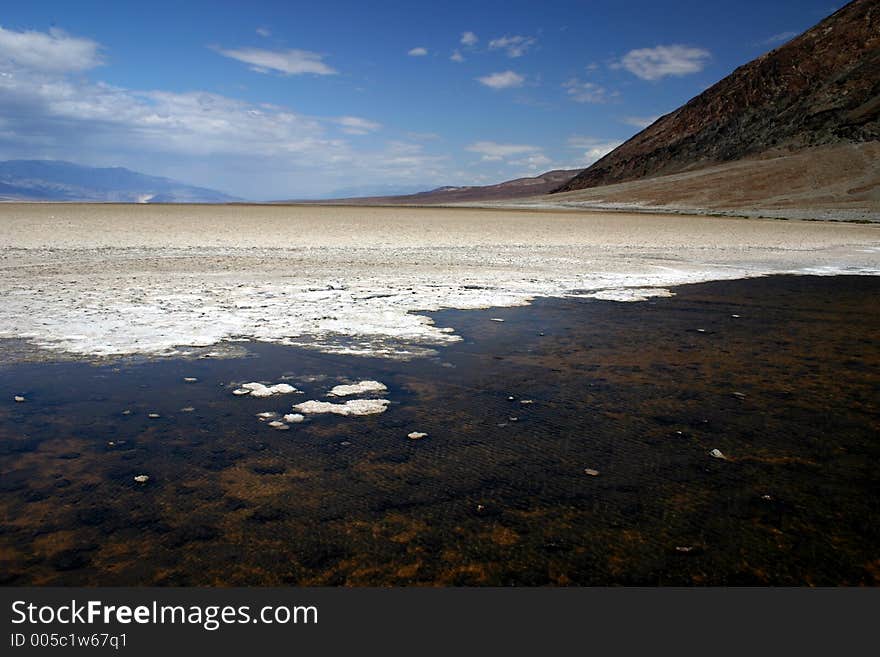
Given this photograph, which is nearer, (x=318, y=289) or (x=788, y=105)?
(x=318, y=289)

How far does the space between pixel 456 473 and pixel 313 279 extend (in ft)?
23.2

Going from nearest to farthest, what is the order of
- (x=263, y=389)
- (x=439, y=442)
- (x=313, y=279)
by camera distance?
(x=439, y=442)
(x=263, y=389)
(x=313, y=279)

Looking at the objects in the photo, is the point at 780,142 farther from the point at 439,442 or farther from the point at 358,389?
the point at 439,442

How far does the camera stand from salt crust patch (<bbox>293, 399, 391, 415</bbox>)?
3729 millimetres

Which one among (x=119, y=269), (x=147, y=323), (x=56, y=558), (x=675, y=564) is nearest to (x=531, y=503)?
(x=675, y=564)

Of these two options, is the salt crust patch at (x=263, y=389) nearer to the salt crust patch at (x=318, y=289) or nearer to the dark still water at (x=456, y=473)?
the dark still water at (x=456, y=473)

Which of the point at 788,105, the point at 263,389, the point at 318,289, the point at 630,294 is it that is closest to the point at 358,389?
the point at 263,389

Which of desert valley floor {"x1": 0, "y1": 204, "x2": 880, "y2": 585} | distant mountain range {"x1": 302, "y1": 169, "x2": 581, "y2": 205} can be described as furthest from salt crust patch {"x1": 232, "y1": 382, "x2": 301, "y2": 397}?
distant mountain range {"x1": 302, "y1": 169, "x2": 581, "y2": 205}

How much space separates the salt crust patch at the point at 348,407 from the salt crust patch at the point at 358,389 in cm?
17

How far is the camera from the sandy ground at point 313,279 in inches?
226

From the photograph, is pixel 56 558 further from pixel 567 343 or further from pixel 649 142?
pixel 649 142

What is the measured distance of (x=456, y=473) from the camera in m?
2.91

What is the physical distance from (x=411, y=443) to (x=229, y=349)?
251cm

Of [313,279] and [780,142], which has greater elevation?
[780,142]
